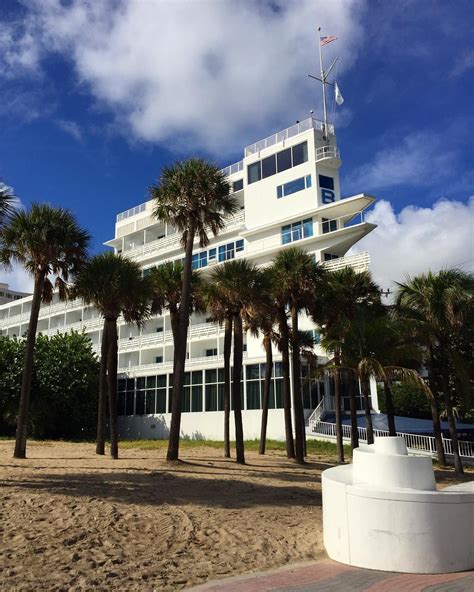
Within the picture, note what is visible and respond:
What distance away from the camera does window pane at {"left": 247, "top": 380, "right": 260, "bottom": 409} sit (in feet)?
119

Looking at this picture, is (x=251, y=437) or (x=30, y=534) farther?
(x=251, y=437)

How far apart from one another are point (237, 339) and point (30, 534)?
14450 mm

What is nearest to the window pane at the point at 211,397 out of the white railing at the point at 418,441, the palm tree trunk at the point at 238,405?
the white railing at the point at 418,441

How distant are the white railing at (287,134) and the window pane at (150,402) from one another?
21.9 m

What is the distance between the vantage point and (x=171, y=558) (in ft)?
32.0

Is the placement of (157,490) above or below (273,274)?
below

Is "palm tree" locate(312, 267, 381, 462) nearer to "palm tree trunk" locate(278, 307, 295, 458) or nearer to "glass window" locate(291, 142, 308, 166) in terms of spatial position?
"palm tree trunk" locate(278, 307, 295, 458)

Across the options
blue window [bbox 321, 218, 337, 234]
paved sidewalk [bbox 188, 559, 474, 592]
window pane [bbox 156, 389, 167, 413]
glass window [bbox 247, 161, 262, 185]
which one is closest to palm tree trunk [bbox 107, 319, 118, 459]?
paved sidewalk [bbox 188, 559, 474, 592]

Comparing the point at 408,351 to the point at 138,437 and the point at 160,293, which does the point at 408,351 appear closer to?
the point at 160,293

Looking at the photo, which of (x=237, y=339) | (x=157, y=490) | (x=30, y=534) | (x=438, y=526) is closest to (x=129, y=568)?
(x=30, y=534)

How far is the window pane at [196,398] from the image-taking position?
3972 cm

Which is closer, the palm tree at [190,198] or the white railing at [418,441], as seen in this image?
the palm tree at [190,198]

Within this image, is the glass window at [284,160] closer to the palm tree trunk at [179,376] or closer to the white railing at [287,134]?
the white railing at [287,134]

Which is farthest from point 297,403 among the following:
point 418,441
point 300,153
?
point 300,153
